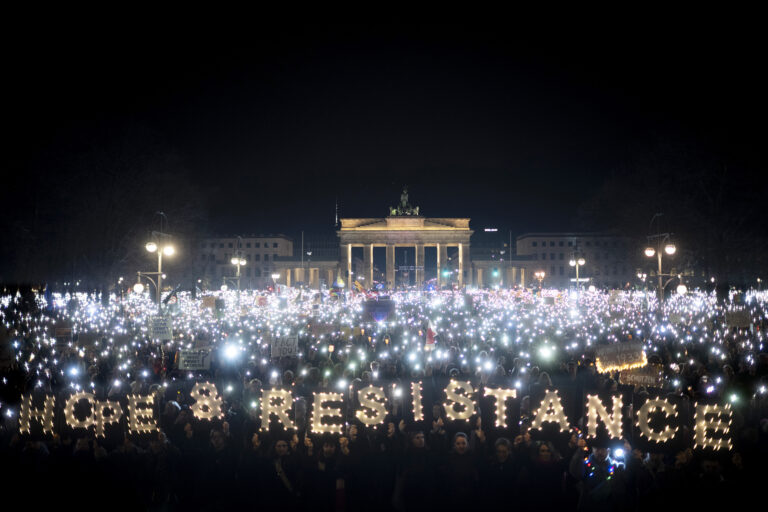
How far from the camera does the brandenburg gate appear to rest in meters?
98.0

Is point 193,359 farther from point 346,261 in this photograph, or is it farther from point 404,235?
point 404,235

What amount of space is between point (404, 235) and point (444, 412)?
8949cm

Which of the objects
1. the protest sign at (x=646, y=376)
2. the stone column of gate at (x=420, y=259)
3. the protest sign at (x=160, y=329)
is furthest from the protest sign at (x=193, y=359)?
the stone column of gate at (x=420, y=259)

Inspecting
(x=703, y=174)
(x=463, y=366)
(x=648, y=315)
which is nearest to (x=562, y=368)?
(x=463, y=366)

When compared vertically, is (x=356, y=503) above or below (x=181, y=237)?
below

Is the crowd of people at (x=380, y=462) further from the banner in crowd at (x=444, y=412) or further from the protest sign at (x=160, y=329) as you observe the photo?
the protest sign at (x=160, y=329)

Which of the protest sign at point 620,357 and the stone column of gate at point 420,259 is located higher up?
the stone column of gate at point 420,259

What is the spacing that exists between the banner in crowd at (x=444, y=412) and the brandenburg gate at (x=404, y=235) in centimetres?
8732

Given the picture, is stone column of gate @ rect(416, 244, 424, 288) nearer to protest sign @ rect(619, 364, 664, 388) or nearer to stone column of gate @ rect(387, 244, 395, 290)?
stone column of gate @ rect(387, 244, 395, 290)

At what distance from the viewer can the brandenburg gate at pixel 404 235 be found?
98.0m

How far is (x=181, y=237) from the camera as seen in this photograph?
47.2 metres

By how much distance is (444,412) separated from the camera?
9789 mm

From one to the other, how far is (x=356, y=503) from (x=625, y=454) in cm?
402

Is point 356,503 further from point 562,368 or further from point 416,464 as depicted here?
point 562,368
